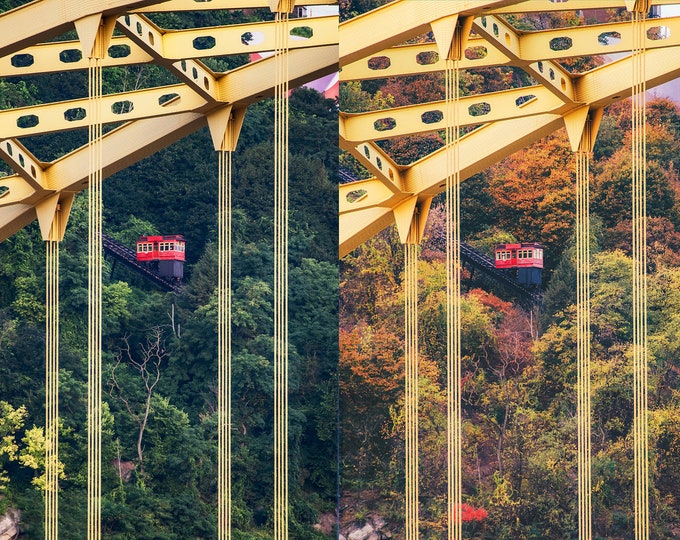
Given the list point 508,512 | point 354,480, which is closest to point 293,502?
point 354,480

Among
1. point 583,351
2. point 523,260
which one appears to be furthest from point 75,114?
point 583,351

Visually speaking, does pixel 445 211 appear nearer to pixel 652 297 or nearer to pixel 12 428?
pixel 652 297

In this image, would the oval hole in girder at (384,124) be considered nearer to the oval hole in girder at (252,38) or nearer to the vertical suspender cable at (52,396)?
the oval hole in girder at (252,38)

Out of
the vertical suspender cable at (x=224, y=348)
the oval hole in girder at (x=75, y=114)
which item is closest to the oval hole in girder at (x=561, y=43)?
the vertical suspender cable at (x=224, y=348)

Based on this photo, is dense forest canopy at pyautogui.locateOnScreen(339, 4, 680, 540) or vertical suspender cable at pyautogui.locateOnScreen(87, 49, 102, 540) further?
vertical suspender cable at pyautogui.locateOnScreen(87, 49, 102, 540)

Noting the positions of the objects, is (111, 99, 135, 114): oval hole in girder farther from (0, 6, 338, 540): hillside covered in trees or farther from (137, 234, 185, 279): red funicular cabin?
(137, 234, 185, 279): red funicular cabin

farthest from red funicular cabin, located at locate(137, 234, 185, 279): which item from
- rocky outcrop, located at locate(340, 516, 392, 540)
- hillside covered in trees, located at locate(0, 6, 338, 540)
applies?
rocky outcrop, located at locate(340, 516, 392, 540)
